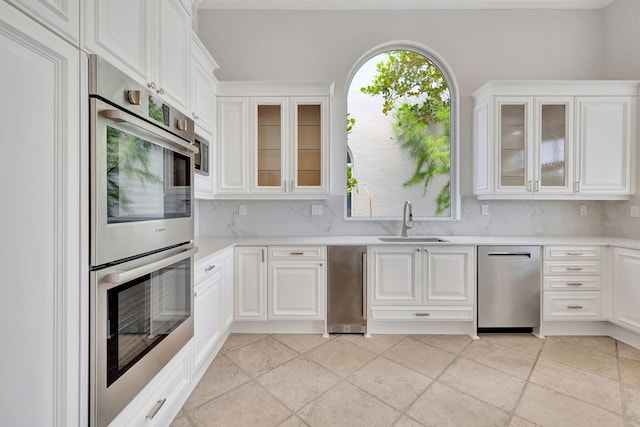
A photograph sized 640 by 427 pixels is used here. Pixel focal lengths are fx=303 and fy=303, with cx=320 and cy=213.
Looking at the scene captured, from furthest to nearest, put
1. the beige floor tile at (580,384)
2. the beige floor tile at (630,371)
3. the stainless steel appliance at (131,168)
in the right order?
the beige floor tile at (630,371) < the beige floor tile at (580,384) < the stainless steel appliance at (131,168)

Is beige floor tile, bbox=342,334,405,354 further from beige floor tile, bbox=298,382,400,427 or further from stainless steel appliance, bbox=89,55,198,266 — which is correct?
stainless steel appliance, bbox=89,55,198,266

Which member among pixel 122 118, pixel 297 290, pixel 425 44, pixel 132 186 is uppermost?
pixel 425 44

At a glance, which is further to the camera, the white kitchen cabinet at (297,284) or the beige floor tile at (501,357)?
the white kitchen cabinet at (297,284)

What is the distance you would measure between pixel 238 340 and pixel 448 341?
1815 millimetres

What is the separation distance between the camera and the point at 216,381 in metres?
1.99

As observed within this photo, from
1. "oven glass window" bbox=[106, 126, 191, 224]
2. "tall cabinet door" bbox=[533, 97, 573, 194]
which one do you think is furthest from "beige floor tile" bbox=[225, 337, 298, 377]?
"tall cabinet door" bbox=[533, 97, 573, 194]

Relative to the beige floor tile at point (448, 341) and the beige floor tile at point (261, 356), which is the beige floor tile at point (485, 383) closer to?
the beige floor tile at point (448, 341)

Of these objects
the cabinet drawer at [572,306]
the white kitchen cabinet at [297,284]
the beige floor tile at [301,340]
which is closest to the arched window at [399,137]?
the white kitchen cabinet at [297,284]

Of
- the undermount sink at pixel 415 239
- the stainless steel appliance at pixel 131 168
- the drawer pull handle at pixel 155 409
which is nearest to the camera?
the stainless steel appliance at pixel 131 168

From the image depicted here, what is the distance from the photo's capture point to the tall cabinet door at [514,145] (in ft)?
9.34

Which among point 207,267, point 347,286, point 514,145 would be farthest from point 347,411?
point 514,145

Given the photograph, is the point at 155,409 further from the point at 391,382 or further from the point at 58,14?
the point at 58,14

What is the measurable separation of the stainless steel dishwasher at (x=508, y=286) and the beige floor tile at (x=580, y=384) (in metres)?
0.50

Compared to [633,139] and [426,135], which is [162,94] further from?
[633,139]
